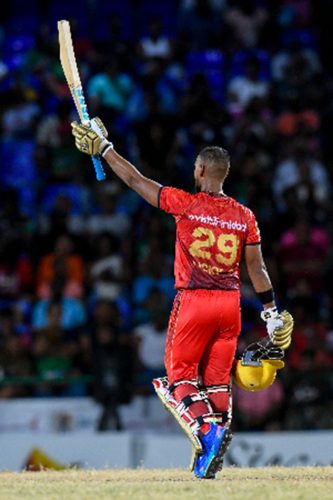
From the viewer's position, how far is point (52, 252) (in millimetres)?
16328

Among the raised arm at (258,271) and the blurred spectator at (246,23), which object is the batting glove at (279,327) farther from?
the blurred spectator at (246,23)

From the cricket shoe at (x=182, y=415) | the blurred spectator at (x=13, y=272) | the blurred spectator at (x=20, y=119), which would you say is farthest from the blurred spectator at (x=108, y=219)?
the cricket shoe at (x=182, y=415)

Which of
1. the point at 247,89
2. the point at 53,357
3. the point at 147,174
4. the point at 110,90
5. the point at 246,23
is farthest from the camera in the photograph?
the point at 246,23

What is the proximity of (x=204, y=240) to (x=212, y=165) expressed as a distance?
575 mm

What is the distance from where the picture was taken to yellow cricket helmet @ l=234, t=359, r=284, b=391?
9578 mm

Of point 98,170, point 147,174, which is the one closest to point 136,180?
point 98,170

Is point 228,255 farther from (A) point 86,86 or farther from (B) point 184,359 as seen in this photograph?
(A) point 86,86

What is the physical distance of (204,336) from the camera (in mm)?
9211

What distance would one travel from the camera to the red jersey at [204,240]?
922 cm

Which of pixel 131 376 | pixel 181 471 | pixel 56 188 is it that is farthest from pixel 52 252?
pixel 181 471

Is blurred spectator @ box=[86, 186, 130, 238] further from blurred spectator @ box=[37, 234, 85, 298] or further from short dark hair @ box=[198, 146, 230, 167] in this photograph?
short dark hair @ box=[198, 146, 230, 167]

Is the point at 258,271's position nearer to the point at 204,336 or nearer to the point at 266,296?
the point at 266,296

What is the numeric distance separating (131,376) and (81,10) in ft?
26.1

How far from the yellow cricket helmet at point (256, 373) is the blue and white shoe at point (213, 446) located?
0.68 meters
